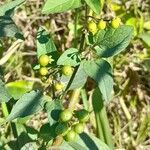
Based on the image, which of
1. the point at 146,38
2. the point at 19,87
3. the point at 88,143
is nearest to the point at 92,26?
the point at 88,143

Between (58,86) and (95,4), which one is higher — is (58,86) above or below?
below

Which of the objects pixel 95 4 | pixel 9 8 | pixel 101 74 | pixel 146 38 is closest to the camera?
pixel 95 4

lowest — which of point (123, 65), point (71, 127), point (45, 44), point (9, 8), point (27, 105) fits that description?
point (123, 65)

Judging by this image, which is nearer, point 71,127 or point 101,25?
point 101,25

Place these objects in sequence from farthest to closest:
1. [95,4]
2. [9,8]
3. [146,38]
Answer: [146,38], [9,8], [95,4]

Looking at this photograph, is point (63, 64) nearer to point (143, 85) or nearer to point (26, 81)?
point (26, 81)

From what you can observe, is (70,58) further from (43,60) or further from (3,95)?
(3,95)

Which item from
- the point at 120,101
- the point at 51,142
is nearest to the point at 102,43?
the point at 51,142

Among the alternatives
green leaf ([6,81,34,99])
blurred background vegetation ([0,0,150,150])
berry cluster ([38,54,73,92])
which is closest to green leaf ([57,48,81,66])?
berry cluster ([38,54,73,92])
